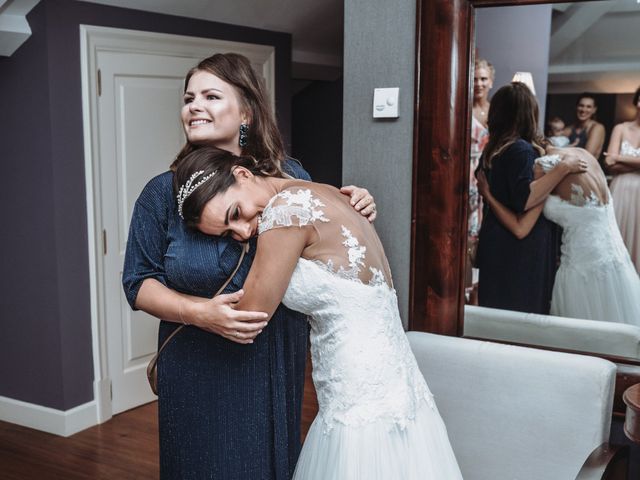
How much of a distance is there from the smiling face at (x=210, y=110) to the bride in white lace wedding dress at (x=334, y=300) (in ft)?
0.60

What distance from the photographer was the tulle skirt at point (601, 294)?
2314mm

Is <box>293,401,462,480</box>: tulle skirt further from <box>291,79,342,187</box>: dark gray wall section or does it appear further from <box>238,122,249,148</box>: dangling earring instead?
<box>291,79,342,187</box>: dark gray wall section

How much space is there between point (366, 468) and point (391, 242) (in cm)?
105

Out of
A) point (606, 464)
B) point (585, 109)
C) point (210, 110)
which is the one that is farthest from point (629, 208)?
point (210, 110)

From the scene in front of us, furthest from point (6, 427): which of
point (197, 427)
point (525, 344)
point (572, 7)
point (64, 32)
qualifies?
point (572, 7)

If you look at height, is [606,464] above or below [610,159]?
below

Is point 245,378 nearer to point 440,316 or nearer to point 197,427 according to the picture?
point 197,427

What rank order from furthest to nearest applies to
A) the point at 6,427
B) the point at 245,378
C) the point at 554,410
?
the point at 6,427 → the point at 554,410 → the point at 245,378

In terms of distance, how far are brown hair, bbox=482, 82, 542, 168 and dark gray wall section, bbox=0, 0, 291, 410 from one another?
209 cm

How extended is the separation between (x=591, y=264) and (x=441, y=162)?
58 cm

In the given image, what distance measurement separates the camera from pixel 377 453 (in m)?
1.74

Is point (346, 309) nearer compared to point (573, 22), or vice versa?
point (346, 309)

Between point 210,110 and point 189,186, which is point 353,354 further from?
point 210,110

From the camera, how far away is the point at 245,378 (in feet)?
6.28
